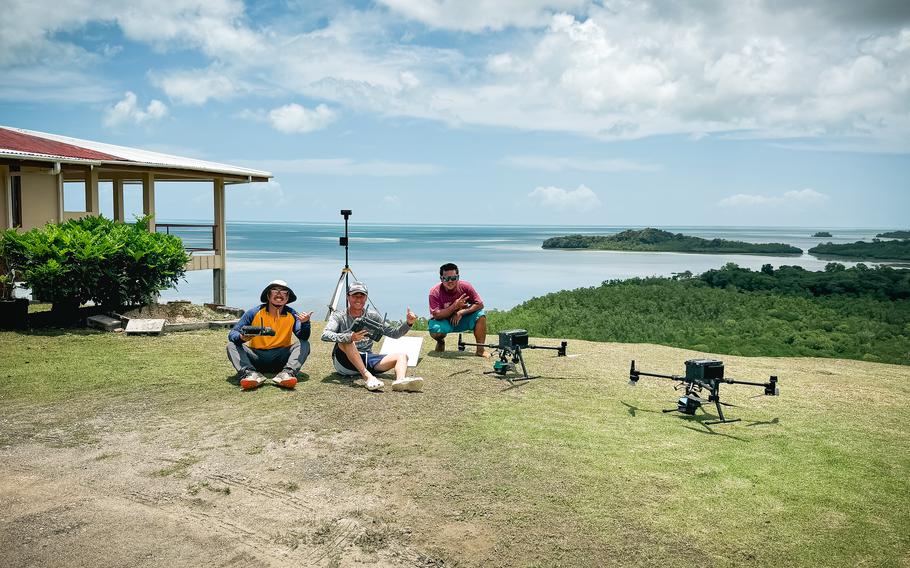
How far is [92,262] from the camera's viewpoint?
1107 centimetres

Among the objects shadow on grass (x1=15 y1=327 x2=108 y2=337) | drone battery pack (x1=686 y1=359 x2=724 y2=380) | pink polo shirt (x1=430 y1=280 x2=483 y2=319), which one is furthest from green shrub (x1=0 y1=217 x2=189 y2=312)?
drone battery pack (x1=686 y1=359 x2=724 y2=380)

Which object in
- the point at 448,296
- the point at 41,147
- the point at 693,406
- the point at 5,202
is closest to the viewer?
the point at 693,406

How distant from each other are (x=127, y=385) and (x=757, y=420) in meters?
6.76

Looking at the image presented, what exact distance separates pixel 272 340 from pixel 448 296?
9.87 feet

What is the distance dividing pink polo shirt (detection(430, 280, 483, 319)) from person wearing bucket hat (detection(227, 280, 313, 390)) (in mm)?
2572

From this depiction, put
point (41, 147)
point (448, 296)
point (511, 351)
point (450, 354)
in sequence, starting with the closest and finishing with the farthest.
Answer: point (511, 351) → point (448, 296) → point (450, 354) → point (41, 147)

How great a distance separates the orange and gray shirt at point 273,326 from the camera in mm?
7762

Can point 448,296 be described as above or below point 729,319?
above

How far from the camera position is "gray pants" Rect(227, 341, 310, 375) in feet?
25.1

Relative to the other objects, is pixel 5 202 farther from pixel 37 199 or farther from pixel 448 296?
pixel 448 296

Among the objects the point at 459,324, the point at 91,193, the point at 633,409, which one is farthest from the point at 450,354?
the point at 91,193

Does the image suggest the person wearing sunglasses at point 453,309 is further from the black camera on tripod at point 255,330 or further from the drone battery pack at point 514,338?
the black camera on tripod at point 255,330

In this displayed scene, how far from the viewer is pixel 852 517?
4.46m

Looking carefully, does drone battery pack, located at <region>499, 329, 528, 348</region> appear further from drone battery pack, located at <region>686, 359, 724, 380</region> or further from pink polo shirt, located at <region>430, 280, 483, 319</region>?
drone battery pack, located at <region>686, 359, 724, 380</region>
